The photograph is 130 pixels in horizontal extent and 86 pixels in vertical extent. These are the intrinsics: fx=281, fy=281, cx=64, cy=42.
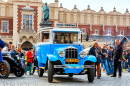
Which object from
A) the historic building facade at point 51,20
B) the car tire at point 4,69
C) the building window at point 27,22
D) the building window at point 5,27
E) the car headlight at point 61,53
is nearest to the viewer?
the car headlight at point 61,53

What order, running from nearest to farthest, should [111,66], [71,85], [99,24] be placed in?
[71,85], [111,66], [99,24]

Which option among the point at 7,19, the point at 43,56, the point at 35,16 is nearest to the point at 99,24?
the point at 35,16

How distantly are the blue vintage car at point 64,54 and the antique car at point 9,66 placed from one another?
1.05 m

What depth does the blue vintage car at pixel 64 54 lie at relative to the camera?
1030 cm

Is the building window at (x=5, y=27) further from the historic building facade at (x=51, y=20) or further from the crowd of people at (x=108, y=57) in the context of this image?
the crowd of people at (x=108, y=57)

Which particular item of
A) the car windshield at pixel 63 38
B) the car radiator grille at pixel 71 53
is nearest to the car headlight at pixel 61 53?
the car radiator grille at pixel 71 53

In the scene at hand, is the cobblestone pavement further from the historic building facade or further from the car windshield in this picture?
the historic building facade

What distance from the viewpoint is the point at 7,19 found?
4569cm

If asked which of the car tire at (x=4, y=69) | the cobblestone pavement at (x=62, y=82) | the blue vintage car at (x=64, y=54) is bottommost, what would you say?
the cobblestone pavement at (x=62, y=82)

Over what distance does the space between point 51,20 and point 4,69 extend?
35861mm

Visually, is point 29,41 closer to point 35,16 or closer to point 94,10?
point 35,16

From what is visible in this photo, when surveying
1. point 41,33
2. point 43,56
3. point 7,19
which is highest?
point 7,19

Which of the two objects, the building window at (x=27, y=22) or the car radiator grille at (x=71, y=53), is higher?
the building window at (x=27, y=22)

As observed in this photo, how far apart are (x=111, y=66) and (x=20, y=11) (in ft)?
103
